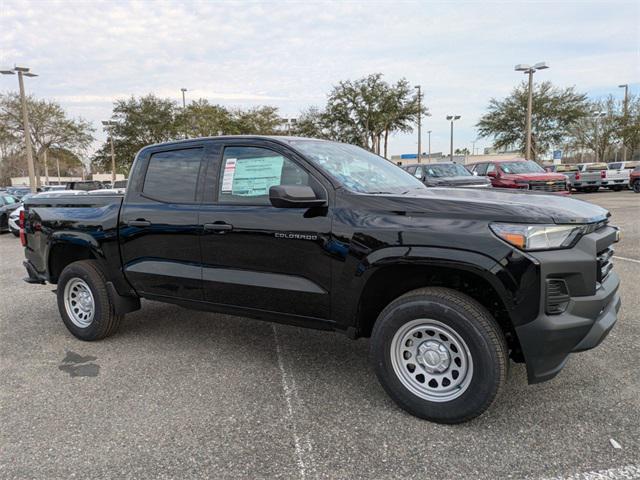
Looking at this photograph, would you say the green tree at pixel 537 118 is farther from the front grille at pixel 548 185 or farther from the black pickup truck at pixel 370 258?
the black pickup truck at pixel 370 258

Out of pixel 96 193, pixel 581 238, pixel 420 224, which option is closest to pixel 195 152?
pixel 96 193

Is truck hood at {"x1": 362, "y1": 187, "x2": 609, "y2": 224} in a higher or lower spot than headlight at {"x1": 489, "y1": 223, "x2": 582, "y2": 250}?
higher

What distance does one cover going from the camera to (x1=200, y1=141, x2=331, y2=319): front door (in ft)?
10.8

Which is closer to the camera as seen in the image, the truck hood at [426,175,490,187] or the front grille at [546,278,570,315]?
the front grille at [546,278,570,315]

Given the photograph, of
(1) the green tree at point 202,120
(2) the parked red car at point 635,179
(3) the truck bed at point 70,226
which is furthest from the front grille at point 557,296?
(1) the green tree at point 202,120

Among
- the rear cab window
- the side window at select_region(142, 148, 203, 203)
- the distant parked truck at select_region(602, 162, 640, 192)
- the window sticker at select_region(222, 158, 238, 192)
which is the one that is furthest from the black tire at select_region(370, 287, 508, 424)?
the distant parked truck at select_region(602, 162, 640, 192)

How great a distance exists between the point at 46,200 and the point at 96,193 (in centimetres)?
61

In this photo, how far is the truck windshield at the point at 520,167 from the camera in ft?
59.6

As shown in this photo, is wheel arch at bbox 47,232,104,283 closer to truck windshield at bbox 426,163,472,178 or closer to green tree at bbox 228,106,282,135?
truck windshield at bbox 426,163,472,178

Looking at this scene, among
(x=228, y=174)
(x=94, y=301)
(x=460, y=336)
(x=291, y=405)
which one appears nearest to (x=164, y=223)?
(x=228, y=174)

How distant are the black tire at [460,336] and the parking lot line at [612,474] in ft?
Result: 1.80

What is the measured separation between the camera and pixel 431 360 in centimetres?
301

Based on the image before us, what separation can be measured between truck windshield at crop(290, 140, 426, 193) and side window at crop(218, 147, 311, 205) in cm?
17

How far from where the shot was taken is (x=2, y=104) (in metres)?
32.3
